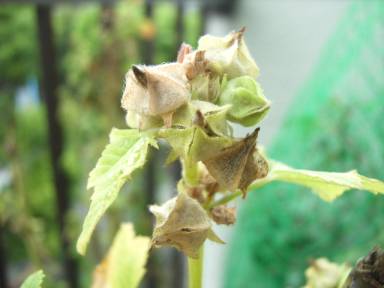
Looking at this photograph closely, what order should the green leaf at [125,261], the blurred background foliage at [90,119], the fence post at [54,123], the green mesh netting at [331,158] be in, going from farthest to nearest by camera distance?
the blurred background foliage at [90,119]
the fence post at [54,123]
the green mesh netting at [331,158]
the green leaf at [125,261]

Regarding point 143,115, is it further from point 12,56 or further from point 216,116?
point 12,56

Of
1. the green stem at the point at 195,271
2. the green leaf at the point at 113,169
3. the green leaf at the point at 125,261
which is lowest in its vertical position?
the green leaf at the point at 125,261

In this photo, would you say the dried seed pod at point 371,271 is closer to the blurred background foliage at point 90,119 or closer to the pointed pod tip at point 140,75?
the pointed pod tip at point 140,75

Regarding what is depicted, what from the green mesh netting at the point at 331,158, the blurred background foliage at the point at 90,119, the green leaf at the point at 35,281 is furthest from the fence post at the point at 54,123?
the green leaf at the point at 35,281

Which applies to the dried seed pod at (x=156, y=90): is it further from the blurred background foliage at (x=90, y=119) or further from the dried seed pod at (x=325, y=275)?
the blurred background foliage at (x=90, y=119)

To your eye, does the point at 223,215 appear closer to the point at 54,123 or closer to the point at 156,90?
the point at 156,90

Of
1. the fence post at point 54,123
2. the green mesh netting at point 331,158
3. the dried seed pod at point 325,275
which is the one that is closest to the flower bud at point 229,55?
the dried seed pod at point 325,275

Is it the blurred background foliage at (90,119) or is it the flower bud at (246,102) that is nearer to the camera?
the flower bud at (246,102)

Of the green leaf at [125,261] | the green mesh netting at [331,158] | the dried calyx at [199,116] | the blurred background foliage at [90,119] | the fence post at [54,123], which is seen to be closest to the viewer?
the dried calyx at [199,116]

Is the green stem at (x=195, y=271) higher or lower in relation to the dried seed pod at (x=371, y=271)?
lower
